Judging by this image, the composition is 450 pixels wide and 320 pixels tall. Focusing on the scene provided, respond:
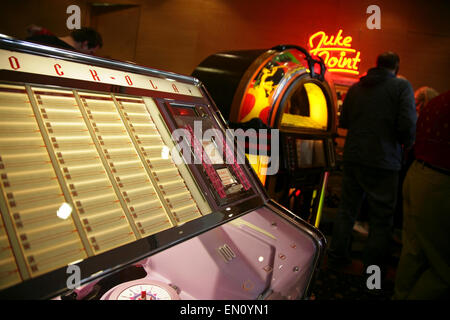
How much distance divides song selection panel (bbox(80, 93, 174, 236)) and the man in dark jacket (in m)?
2.16

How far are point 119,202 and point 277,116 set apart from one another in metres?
1.31

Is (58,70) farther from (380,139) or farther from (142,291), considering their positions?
(380,139)

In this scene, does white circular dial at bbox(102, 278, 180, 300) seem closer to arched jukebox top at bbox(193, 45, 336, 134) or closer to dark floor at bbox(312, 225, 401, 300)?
arched jukebox top at bbox(193, 45, 336, 134)

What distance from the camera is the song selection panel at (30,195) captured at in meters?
0.50

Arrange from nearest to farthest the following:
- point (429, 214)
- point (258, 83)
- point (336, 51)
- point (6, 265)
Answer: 1. point (6, 265)
2. point (429, 214)
3. point (258, 83)
4. point (336, 51)

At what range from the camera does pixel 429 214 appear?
62.4 inches

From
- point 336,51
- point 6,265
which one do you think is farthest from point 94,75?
point 336,51

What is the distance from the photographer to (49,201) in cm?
56

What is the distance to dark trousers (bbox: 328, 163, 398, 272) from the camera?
7.78 feet

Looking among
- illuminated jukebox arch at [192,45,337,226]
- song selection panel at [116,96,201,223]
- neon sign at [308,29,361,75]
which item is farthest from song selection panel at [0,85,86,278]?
neon sign at [308,29,361,75]

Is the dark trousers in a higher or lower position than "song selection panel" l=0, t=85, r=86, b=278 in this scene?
lower

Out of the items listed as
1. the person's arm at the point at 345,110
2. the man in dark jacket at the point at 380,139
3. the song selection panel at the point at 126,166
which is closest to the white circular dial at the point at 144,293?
the song selection panel at the point at 126,166
